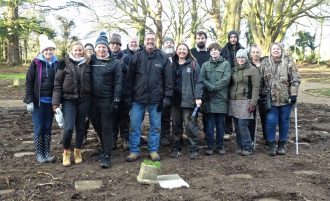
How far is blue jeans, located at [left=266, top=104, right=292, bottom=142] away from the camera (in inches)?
275

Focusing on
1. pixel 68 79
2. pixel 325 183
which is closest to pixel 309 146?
pixel 325 183

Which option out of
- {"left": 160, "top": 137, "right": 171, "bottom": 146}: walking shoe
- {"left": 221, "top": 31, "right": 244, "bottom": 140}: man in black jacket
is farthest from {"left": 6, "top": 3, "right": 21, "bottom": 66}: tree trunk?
{"left": 221, "top": 31, "right": 244, "bottom": 140}: man in black jacket

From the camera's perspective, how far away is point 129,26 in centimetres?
2639

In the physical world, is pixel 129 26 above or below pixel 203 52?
above

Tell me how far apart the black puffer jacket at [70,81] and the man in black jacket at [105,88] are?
178mm

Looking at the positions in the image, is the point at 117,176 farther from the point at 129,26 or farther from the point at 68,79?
the point at 129,26

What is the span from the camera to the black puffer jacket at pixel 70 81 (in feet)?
19.6

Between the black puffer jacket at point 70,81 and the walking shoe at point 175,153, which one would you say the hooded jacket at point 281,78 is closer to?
the walking shoe at point 175,153

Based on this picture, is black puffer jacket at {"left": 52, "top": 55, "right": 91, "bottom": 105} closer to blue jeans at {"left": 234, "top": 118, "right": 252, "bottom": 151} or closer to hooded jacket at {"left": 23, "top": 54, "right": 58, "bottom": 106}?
hooded jacket at {"left": 23, "top": 54, "right": 58, "bottom": 106}

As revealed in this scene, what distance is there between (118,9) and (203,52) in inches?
745

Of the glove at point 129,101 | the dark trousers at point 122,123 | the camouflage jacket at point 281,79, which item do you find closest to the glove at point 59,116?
the glove at point 129,101

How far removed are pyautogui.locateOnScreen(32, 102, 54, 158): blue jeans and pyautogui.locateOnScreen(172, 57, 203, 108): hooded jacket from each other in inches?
84.7

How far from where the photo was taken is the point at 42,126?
636 cm

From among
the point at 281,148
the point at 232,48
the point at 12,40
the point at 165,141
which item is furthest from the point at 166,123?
the point at 12,40
